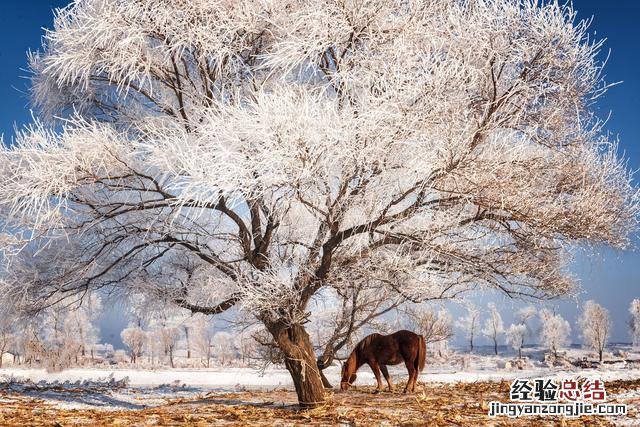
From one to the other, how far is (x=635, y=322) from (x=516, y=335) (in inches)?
631

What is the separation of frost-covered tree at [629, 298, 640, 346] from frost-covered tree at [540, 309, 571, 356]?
7.62 meters

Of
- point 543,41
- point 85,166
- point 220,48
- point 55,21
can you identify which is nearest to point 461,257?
point 543,41

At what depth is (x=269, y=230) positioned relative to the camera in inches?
346

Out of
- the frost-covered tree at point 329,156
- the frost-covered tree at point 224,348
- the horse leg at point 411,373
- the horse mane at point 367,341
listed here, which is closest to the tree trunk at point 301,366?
the frost-covered tree at point 329,156

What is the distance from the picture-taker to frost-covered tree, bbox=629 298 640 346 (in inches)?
2315

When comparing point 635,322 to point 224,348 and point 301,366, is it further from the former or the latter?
point 301,366

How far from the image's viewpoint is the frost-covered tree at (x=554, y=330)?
209ft

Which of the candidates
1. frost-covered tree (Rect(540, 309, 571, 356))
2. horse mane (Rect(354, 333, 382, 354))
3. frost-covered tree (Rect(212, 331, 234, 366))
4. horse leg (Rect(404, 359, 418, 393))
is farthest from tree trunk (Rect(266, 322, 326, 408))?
frost-covered tree (Rect(540, 309, 571, 356))

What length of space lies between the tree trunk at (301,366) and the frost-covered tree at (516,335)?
66.1 m

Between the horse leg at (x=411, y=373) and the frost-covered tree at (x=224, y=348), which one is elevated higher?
the horse leg at (x=411, y=373)

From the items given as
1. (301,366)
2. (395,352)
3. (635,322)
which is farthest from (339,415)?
(635,322)

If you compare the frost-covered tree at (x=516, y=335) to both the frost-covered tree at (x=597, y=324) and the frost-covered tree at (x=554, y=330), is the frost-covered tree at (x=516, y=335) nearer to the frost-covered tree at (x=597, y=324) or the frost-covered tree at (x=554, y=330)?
the frost-covered tree at (x=554, y=330)

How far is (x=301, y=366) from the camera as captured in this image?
8344mm

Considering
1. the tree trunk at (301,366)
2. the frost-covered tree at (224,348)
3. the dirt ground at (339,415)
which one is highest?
the tree trunk at (301,366)
